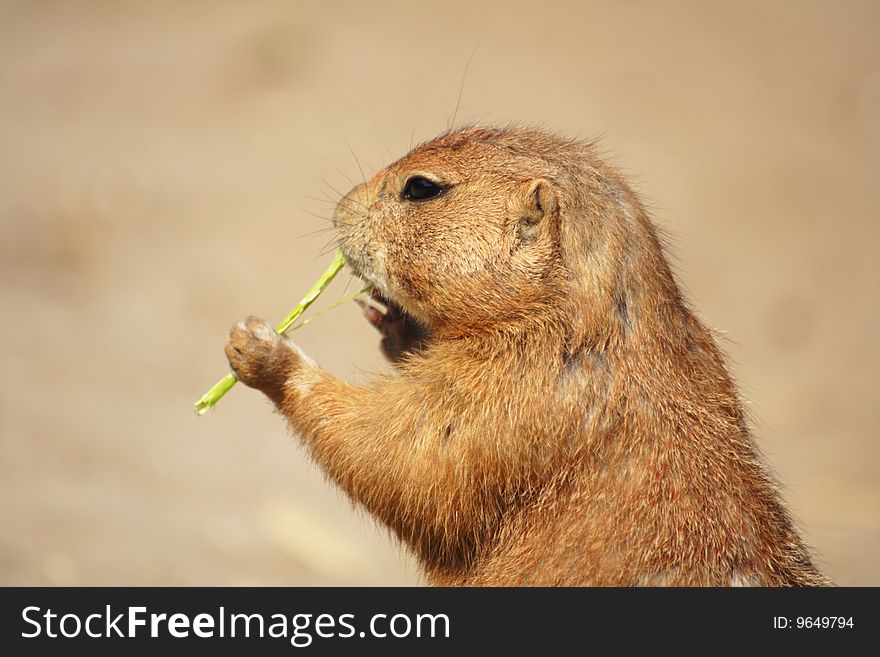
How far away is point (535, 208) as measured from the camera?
4492 mm

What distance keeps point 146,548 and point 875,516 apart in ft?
22.8

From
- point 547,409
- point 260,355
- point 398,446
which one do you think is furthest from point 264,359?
point 547,409

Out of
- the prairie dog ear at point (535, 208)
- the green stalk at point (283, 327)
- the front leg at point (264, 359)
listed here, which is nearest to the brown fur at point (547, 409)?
the prairie dog ear at point (535, 208)

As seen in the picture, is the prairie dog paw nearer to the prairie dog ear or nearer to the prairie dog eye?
the prairie dog eye

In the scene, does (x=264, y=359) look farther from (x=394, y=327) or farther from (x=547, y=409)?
(x=547, y=409)

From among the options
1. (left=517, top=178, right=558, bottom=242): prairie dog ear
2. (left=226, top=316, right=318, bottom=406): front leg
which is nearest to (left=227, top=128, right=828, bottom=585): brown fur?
(left=517, top=178, right=558, bottom=242): prairie dog ear

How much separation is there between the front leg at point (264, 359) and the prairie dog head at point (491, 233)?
0.49 m

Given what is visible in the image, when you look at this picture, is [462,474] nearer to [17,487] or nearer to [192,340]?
[17,487]

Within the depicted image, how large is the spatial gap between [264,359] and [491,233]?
1213 mm

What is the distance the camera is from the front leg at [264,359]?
16.3 feet

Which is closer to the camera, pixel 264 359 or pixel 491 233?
pixel 491 233

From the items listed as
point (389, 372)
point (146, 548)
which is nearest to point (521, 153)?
point (389, 372)
